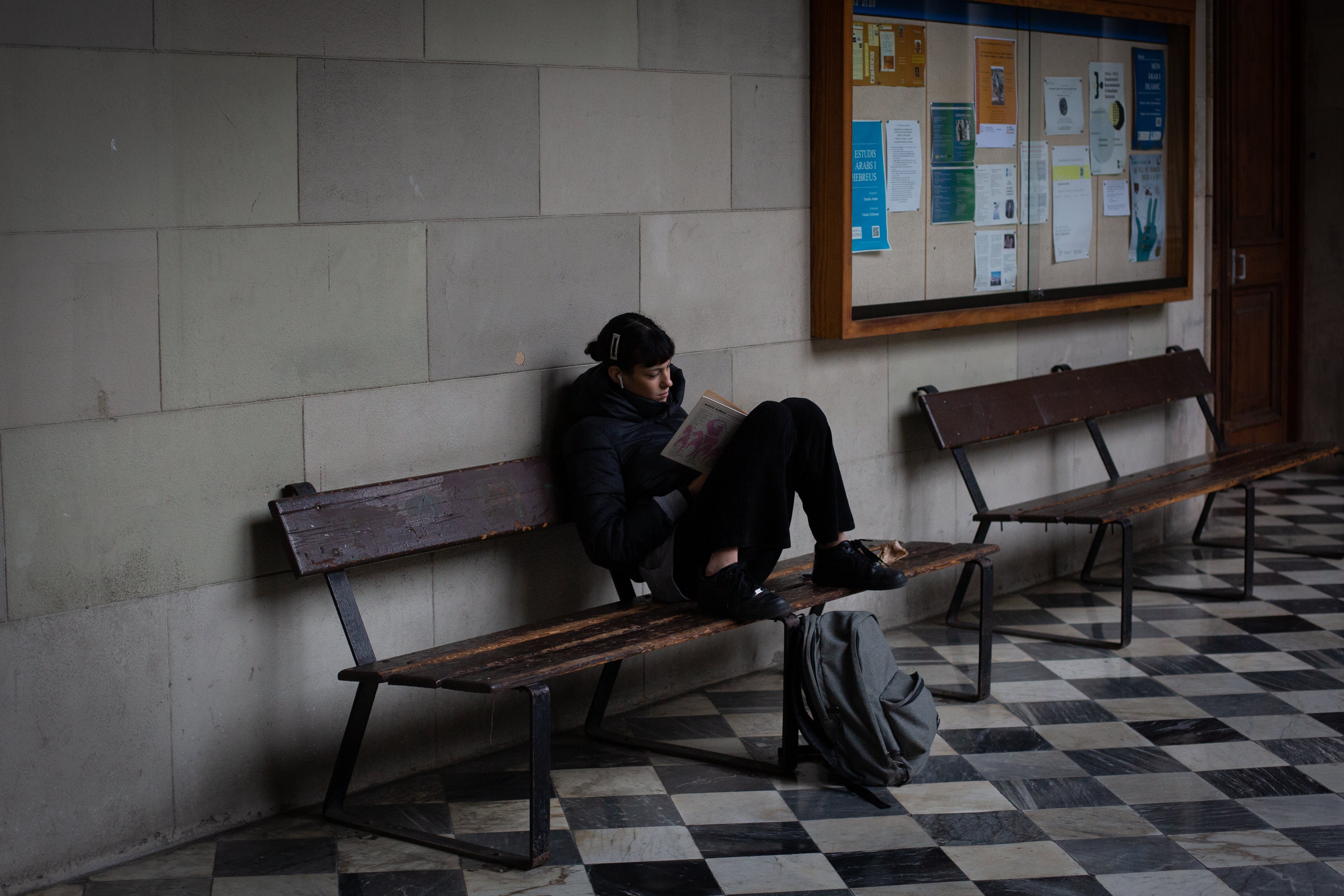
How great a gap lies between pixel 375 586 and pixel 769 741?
48.9 inches

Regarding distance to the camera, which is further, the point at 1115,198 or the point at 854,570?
the point at 1115,198

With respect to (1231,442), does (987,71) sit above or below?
above

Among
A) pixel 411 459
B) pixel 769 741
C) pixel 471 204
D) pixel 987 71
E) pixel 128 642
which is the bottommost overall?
pixel 769 741

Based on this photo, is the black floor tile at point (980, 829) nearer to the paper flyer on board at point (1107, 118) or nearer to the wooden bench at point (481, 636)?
the wooden bench at point (481, 636)

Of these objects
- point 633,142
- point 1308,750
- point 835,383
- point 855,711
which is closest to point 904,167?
point 835,383

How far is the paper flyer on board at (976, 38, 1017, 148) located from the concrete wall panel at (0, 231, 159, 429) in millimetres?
3469

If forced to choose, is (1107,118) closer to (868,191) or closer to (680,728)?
(868,191)

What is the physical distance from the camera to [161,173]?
332 cm

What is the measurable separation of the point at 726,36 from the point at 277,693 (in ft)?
8.02

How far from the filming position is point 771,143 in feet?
15.9

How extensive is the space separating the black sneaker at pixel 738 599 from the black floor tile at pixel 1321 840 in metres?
1.33

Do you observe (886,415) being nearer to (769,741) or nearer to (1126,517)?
(1126,517)

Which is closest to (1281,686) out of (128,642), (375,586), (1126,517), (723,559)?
(1126,517)

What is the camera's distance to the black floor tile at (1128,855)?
3.32m
